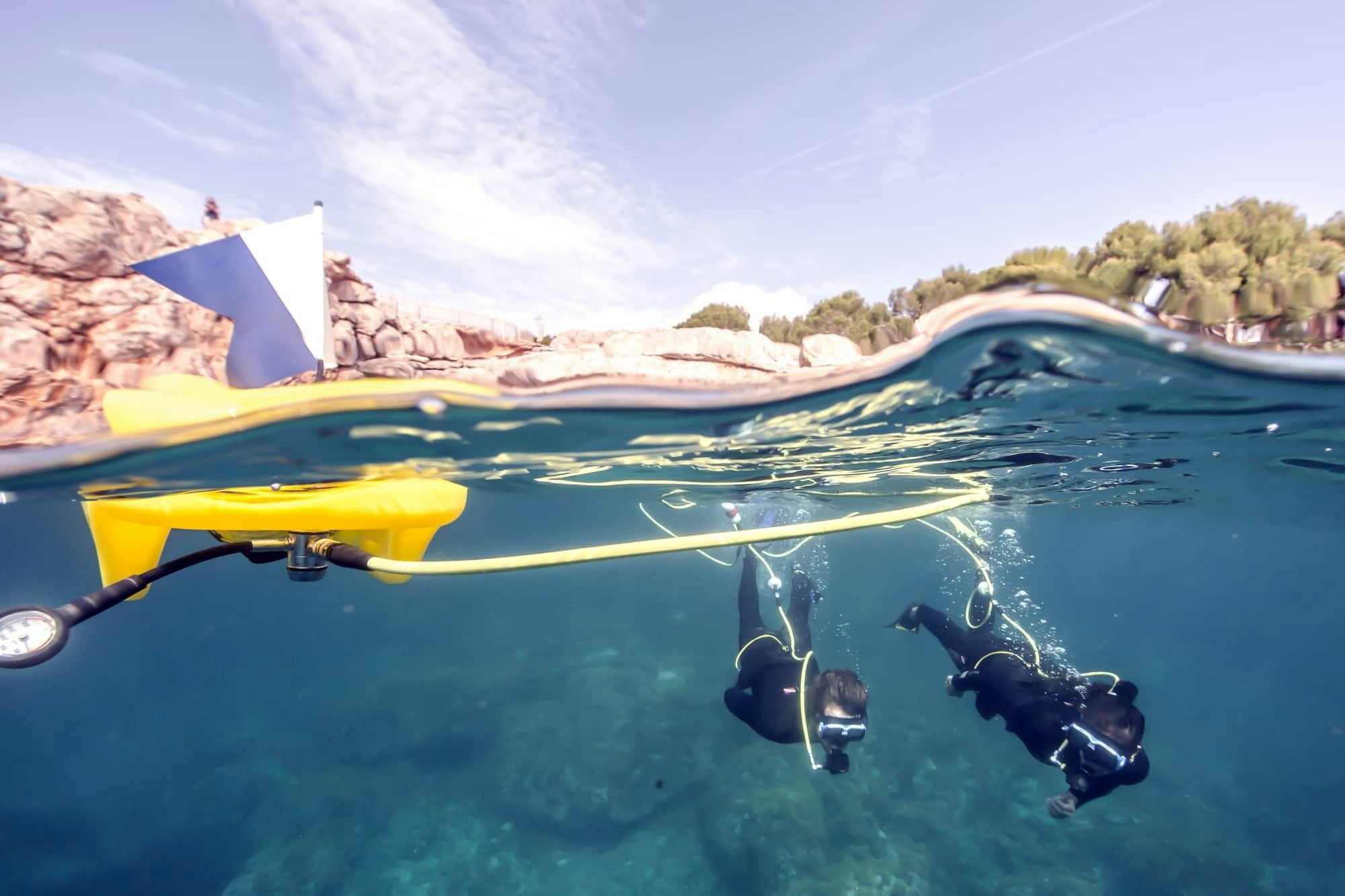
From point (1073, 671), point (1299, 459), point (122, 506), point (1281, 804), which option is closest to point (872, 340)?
point (122, 506)

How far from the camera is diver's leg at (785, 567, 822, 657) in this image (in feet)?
37.1

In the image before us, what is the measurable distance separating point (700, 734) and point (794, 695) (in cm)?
803

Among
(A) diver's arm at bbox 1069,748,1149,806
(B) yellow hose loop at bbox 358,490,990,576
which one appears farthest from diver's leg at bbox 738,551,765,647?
(B) yellow hose loop at bbox 358,490,990,576

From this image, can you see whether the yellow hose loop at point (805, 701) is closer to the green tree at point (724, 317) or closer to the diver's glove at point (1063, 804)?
the diver's glove at point (1063, 804)

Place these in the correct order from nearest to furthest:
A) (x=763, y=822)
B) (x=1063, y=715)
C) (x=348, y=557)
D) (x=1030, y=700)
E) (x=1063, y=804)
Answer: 1. (x=348, y=557)
2. (x=1063, y=804)
3. (x=1063, y=715)
4. (x=1030, y=700)
5. (x=763, y=822)

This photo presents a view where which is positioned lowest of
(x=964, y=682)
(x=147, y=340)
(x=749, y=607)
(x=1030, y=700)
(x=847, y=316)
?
(x=964, y=682)

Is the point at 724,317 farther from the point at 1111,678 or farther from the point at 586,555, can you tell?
the point at 1111,678

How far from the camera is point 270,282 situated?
19.0 ft

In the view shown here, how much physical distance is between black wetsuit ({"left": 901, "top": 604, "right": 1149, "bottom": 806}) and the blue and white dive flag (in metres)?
11.7

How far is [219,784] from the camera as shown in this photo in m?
15.2

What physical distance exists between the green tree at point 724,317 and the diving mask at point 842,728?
20.5 ft

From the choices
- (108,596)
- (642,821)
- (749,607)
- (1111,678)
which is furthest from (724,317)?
(642,821)

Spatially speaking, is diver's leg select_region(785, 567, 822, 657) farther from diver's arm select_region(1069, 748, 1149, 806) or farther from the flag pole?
the flag pole

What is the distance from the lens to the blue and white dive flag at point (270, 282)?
5.66m
